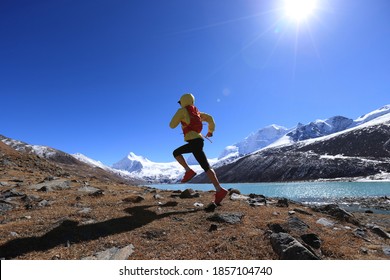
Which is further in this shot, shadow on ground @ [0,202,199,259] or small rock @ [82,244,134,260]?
shadow on ground @ [0,202,199,259]

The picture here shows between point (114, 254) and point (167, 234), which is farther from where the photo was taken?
point (167, 234)

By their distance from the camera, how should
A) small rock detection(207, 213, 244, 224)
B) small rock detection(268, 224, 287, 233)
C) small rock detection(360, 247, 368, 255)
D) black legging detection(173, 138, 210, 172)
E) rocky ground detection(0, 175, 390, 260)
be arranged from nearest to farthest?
1. rocky ground detection(0, 175, 390, 260)
2. small rock detection(360, 247, 368, 255)
3. small rock detection(268, 224, 287, 233)
4. small rock detection(207, 213, 244, 224)
5. black legging detection(173, 138, 210, 172)

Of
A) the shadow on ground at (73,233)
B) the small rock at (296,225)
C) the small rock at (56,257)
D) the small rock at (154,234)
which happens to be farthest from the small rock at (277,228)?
the small rock at (56,257)

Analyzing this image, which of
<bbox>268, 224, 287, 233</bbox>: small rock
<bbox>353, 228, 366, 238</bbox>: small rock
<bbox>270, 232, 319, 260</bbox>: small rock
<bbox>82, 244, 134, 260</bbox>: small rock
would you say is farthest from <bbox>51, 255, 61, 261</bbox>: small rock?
<bbox>353, 228, 366, 238</bbox>: small rock

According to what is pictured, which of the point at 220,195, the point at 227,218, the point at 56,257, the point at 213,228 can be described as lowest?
the point at 56,257

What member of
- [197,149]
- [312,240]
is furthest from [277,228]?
[197,149]

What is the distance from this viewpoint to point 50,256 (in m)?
6.04

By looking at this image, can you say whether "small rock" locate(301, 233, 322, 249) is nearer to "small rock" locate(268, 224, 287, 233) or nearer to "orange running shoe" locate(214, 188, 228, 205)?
"small rock" locate(268, 224, 287, 233)

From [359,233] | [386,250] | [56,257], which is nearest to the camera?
[56,257]

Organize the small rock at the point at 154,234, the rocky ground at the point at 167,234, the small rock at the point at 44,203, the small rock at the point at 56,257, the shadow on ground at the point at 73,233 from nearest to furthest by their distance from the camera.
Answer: the small rock at the point at 56,257
the rocky ground at the point at 167,234
the shadow on ground at the point at 73,233
the small rock at the point at 154,234
the small rock at the point at 44,203

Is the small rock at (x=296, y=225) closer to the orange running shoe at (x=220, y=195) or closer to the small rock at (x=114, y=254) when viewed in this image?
the orange running shoe at (x=220, y=195)

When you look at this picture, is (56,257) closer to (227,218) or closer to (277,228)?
(227,218)
